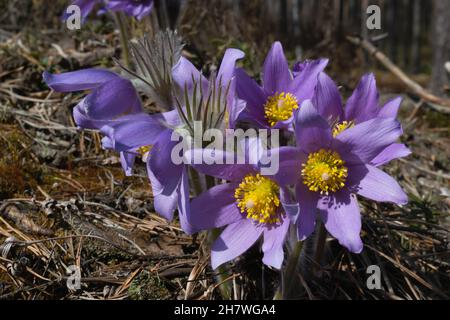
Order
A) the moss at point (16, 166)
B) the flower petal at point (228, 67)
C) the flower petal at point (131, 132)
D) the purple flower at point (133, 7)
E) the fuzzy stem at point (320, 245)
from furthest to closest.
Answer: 1. the purple flower at point (133, 7)
2. the moss at point (16, 166)
3. the fuzzy stem at point (320, 245)
4. the flower petal at point (228, 67)
5. the flower petal at point (131, 132)

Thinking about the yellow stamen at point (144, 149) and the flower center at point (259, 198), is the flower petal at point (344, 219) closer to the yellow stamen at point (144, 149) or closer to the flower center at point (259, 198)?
the flower center at point (259, 198)

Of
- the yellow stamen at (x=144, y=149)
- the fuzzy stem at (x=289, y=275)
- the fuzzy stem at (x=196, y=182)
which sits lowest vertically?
the fuzzy stem at (x=289, y=275)

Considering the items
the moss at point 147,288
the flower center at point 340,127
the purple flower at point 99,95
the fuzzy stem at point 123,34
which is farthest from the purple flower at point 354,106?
the fuzzy stem at point 123,34

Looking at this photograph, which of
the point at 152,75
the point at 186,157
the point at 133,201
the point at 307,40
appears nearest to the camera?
the point at 186,157

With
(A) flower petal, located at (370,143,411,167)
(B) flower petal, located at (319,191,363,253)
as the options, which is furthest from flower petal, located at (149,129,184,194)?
(A) flower petal, located at (370,143,411,167)

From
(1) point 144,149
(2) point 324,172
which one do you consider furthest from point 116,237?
(2) point 324,172
